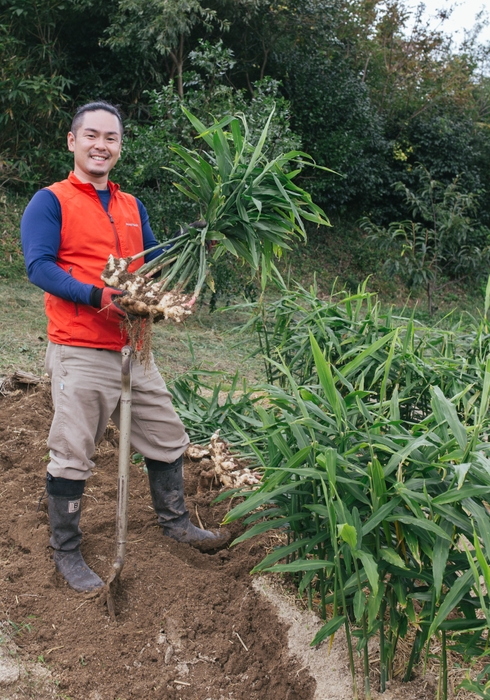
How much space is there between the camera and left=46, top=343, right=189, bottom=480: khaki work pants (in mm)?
2516

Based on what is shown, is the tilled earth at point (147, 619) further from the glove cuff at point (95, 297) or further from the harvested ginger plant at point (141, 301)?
the glove cuff at point (95, 297)

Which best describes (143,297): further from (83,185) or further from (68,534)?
(68,534)

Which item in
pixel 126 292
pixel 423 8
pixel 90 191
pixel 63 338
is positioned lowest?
pixel 63 338

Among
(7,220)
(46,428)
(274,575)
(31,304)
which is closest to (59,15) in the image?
(7,220)

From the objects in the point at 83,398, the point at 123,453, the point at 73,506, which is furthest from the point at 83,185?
the point at 73,506

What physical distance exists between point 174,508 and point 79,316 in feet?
3.07

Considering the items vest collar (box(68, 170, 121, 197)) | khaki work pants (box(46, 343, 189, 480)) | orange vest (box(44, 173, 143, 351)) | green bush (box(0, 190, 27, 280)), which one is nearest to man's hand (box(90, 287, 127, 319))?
orange vest (box(44, 173, 143, 351))

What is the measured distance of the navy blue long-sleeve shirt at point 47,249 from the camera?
2.37 meters

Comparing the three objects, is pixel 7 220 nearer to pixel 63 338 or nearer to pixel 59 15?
pixel 59 15

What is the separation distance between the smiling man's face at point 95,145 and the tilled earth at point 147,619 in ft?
4.85

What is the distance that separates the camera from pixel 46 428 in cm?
397

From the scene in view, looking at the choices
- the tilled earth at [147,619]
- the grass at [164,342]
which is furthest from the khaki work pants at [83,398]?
the grass at [164,342]

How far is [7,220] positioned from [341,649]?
946 cm

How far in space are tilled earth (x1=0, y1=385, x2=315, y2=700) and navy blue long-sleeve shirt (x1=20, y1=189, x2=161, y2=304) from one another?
1.08m
